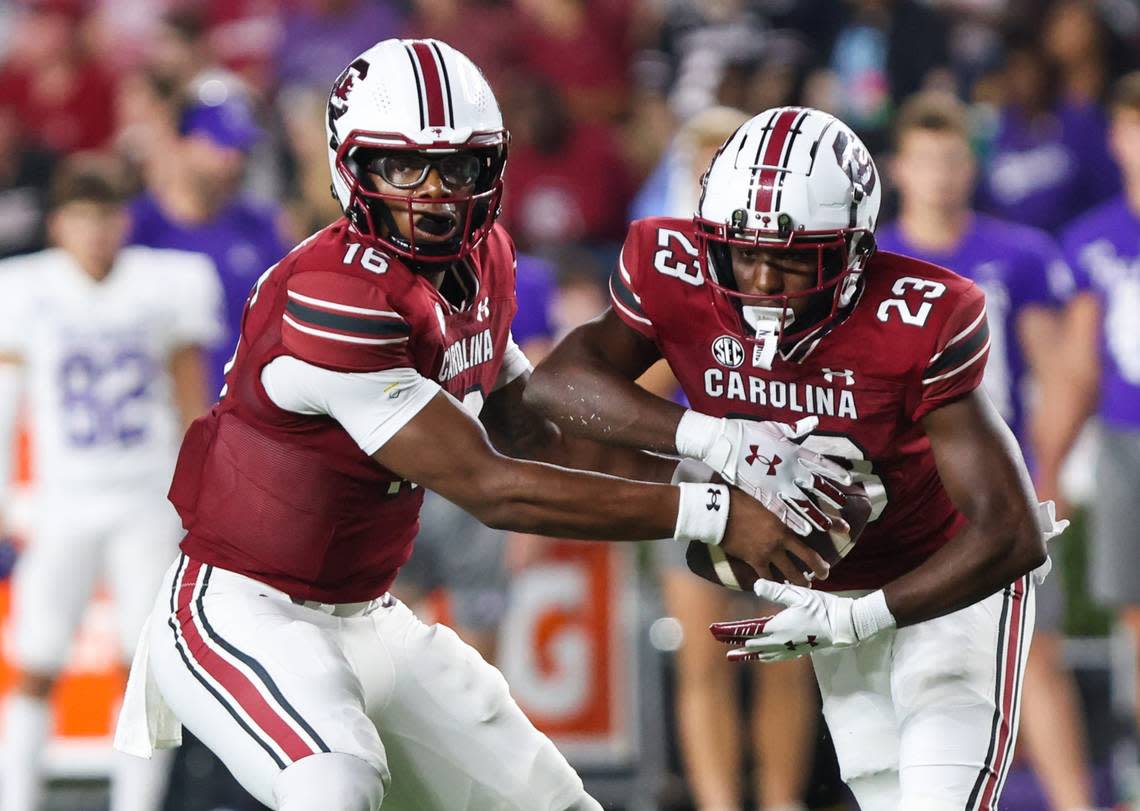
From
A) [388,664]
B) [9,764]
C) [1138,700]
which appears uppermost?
[388,664]

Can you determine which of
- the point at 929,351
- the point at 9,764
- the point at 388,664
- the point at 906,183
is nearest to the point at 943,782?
the point at 929,351

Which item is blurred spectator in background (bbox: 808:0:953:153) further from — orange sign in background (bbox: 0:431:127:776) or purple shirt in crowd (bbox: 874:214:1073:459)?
orange sign in background (bbox: 0:431:127:776)

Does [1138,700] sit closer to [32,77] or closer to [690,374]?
[690,374]

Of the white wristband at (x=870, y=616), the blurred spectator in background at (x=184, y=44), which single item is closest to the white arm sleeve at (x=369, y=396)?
the white wristband at (x=870, y=616)

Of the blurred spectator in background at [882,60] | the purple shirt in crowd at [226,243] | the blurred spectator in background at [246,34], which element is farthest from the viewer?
the blurred spectator in background at [246,34]

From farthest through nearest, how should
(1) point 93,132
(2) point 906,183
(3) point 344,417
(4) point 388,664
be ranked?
(1) point 93,132 → (2) point 906,183 → (4) point 388,664 → (3) point 344,417

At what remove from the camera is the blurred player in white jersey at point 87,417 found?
5.70 meters

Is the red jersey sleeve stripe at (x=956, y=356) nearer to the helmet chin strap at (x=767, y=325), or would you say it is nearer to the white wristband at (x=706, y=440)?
the helmet chin strap at (x=767, y=325)

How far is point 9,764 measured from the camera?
5672mm

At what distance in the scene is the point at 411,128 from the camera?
328cm

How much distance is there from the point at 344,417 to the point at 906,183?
286 centimetres

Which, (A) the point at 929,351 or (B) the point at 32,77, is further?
(B) the point at 32,77

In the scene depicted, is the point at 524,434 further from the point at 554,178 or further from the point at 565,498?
the point at 554,178

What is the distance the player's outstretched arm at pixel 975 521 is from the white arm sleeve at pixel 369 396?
90 centimetres
